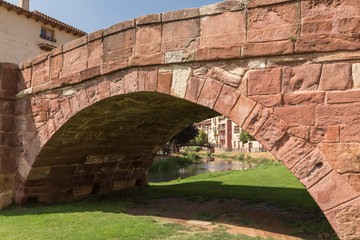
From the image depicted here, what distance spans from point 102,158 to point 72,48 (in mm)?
3178

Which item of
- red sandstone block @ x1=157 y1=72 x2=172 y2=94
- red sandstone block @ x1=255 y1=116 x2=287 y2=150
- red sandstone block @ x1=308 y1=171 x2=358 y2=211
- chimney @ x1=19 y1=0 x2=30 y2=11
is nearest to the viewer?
red sandstone block @ x1=308 y1=171 x2=358 y2=211

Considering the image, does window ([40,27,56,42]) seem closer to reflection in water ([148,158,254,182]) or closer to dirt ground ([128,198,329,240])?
reflection in water ([148,158,254,182])

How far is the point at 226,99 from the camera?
3.49m

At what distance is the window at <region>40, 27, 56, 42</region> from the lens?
1771 cm

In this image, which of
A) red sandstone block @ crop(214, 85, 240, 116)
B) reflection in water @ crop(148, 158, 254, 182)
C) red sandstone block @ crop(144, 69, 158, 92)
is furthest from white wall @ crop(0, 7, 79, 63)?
red sandstone block @ crop(214, 85, 240, 116)

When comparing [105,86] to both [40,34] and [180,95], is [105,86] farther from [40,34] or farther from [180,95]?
[40,34]

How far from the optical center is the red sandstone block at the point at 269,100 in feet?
10.4

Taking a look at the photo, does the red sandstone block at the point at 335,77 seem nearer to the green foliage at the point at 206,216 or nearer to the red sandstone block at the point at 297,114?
the red sandstone block at the point at 297,114

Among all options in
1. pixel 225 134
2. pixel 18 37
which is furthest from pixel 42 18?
pixel 225 134

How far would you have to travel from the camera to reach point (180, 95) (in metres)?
3.87

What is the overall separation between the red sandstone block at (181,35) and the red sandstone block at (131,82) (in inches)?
22.5

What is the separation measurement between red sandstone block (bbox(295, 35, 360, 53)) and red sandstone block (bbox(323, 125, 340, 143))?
2.51 ft

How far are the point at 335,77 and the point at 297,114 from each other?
496 mm

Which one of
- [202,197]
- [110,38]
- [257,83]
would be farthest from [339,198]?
[202,197]
